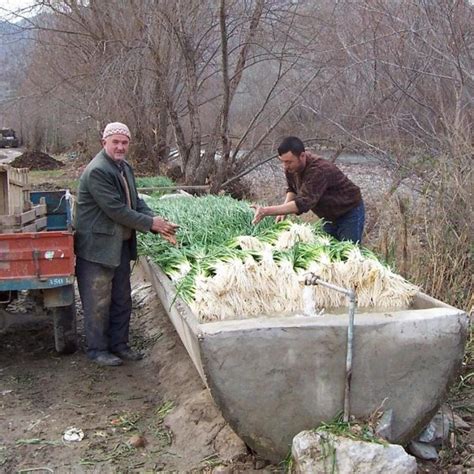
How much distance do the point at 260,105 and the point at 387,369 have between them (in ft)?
40.3

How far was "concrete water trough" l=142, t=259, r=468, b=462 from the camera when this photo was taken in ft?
13.6

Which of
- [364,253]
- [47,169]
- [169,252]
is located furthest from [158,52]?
[47,169]

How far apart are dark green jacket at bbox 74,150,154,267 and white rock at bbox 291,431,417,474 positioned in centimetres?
284

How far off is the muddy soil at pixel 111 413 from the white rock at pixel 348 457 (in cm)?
47

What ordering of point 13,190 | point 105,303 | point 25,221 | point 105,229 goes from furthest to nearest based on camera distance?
point 13,190, point 25,221, point 105,303, point 105,229

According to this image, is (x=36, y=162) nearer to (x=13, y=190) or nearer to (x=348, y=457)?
(x=13, y=190)

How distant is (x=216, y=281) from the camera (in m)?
4.87

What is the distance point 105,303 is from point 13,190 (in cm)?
148

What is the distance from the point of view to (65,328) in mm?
6586

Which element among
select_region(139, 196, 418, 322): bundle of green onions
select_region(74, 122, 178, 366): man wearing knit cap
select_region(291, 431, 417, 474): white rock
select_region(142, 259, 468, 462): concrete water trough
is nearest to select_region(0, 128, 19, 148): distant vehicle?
select_region(74, 122, 178, 366): man wearing knit cap

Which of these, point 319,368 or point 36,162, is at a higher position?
point 319,368

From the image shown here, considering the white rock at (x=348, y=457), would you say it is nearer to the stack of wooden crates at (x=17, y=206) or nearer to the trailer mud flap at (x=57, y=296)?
the trailer mud flap at (x=57, y=296)

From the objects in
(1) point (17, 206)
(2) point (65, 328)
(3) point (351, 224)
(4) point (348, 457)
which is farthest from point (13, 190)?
(4) point (348, 457)

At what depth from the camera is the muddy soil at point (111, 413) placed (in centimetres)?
463
